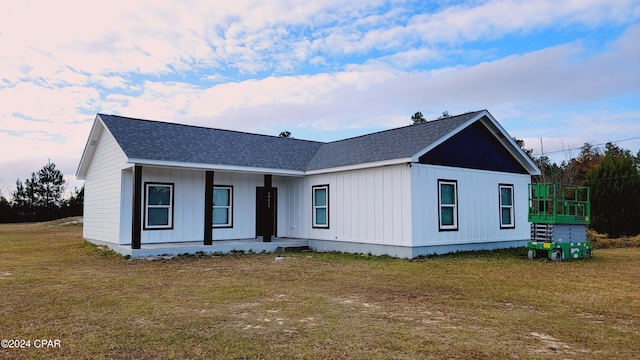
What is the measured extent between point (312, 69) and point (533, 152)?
32.3 meters

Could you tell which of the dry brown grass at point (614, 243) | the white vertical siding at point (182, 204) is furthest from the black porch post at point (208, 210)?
the dry brown grass at point (614, 243)

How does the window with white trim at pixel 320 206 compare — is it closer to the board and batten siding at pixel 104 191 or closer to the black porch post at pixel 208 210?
the black porch post at pixel 208 210

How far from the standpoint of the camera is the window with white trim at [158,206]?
13656mm

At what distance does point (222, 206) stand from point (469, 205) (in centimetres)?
806

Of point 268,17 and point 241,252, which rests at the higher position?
point 268,17

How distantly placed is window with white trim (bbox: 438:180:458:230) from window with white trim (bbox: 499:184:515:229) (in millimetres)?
2390

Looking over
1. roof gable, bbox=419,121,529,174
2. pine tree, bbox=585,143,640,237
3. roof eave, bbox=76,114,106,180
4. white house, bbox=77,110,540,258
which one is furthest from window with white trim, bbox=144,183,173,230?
pine tree, bbox=585,143,640,237

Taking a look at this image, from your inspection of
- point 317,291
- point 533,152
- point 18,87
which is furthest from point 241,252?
point 533,152

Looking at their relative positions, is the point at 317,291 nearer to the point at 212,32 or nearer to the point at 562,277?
the point at 562,277

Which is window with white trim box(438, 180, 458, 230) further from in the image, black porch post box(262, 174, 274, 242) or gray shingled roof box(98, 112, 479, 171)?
black porch post box(262, 174, 274, 242)

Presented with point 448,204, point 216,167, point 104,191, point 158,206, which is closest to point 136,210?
point 158,206

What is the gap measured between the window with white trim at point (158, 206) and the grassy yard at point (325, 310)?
8.73 ft

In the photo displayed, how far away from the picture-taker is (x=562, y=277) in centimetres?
920

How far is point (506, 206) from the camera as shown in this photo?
14969mm
